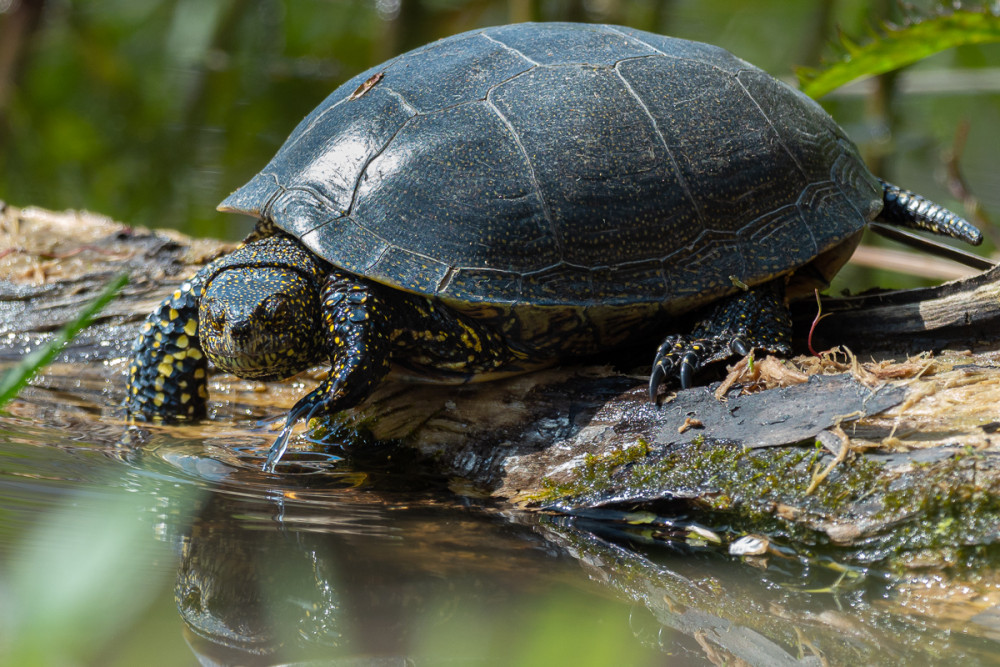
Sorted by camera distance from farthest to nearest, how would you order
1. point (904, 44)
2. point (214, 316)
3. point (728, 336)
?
point (904, 44) → point (728, 336) → point (214, 316)

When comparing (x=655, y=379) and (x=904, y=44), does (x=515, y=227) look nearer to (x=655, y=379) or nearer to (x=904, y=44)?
(x=655, y=379)

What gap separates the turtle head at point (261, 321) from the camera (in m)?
2.86

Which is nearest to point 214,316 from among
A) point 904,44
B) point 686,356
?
point 686,356

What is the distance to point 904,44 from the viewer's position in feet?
14.0

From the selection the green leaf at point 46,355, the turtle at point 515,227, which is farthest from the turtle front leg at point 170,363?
the green leaf at point 46,355

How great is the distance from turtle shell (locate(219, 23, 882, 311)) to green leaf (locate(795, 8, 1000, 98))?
121 cm

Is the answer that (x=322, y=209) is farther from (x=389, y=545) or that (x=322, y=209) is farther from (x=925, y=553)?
(x=925, y=553)

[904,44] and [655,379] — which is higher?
[904,44]

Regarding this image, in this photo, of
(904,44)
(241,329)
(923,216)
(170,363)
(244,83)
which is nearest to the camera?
(241,329)

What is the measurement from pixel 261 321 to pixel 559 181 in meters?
1.16

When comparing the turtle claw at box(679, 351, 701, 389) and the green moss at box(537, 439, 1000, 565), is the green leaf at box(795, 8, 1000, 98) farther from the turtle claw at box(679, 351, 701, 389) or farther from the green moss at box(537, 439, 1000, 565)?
the green moss at box(537, 439, 1000, 565)

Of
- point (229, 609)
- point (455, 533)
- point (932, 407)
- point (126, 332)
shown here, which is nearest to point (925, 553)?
point (932, 407)

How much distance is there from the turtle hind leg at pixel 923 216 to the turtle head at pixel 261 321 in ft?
8.13

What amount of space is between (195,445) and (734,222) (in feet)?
7.24
